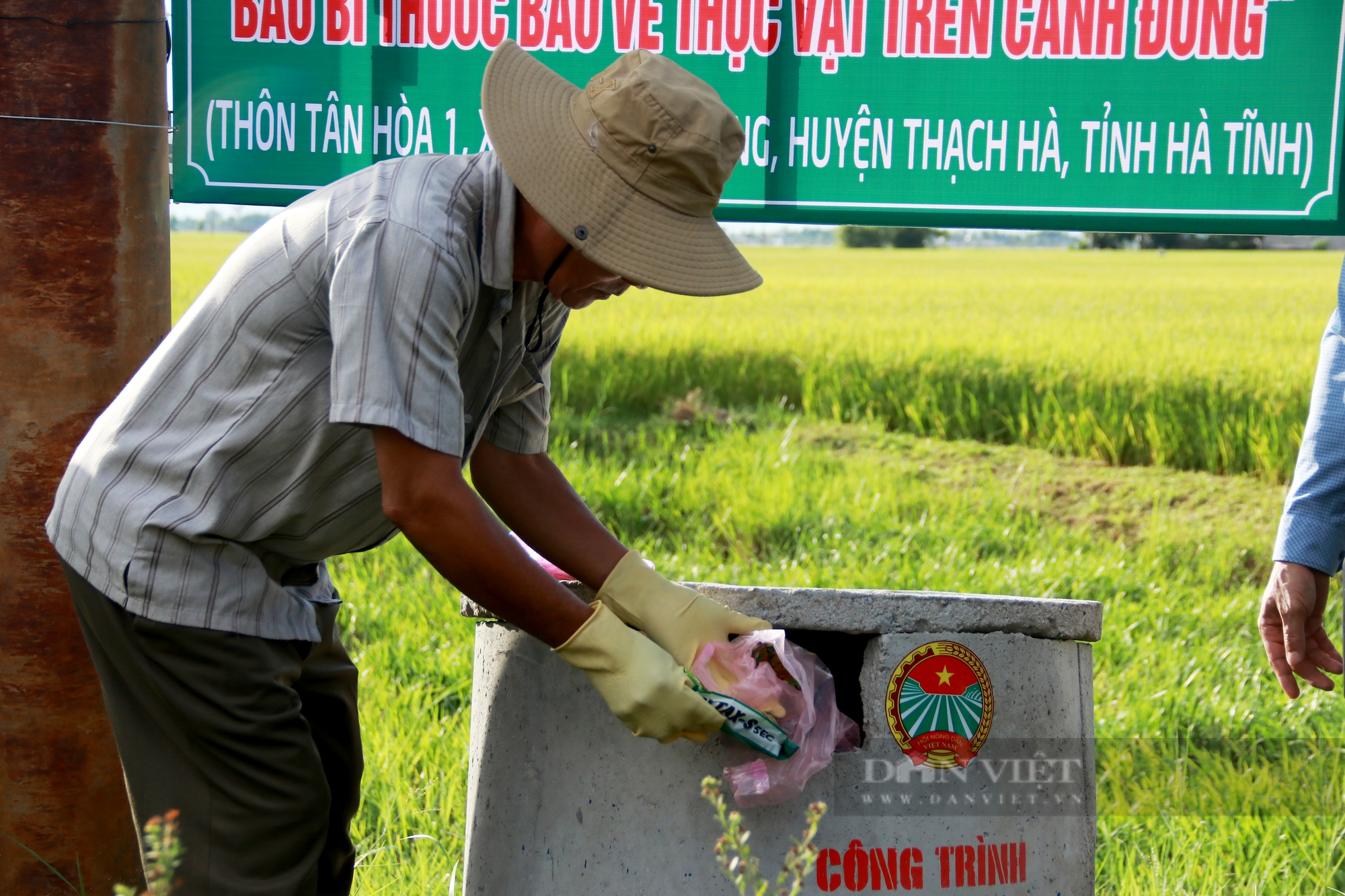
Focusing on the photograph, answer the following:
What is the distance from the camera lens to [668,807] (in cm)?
181

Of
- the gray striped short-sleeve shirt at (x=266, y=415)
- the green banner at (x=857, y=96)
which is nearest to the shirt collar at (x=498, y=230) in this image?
the gray striped short-sleeve shirt at (x=266, y=415)

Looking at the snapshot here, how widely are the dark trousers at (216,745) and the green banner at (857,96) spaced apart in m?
1.58

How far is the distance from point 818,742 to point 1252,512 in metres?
3.36

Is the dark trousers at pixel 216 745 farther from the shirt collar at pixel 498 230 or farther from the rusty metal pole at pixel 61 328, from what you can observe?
the shirt collar at pixel 498 230

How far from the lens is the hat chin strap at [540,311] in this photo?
5.45ft

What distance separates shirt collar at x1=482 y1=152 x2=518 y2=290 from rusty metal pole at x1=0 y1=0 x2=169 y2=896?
84cm

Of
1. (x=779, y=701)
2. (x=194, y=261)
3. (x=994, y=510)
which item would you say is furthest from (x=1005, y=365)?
(x=194, y=261)

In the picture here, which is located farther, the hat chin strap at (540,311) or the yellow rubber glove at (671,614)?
the yellow rubber glove at (671,614)

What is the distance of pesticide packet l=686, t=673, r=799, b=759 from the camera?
5.59 ft

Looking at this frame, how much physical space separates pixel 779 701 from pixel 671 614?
229mm

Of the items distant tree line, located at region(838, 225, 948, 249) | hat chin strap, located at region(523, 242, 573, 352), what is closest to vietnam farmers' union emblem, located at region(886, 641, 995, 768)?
hat chin strap, located at region(523, 242, 573, 352)

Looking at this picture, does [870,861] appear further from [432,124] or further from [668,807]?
[432,124]

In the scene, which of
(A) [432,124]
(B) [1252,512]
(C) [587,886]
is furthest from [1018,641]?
(B) [1252,512]

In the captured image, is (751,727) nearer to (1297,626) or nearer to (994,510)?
(1297,626)
